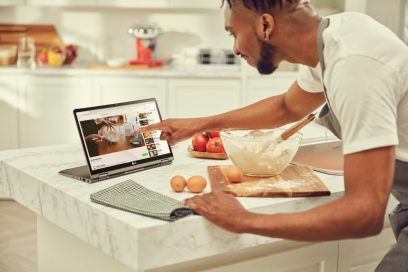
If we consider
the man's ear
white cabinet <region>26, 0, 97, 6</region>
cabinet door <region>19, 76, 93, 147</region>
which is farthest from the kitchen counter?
the man's ear

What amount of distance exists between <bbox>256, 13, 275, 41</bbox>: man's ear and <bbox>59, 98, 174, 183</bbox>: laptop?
1.85ft

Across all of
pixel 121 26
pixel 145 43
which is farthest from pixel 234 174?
pixel 121 26

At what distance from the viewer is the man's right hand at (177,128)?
7.22ft

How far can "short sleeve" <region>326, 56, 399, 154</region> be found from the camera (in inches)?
58.2

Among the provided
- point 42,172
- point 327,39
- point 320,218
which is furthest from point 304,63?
point 42,172

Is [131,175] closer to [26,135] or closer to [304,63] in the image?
[304,63]

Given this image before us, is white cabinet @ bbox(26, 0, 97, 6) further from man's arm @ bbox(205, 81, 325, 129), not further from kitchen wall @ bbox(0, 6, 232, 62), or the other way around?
man's arm @ bbox(205, 81, 325, 129)

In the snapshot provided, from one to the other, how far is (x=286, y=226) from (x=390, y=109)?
0.34 m

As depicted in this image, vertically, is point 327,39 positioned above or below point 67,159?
above

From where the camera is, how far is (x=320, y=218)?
1527 millimetres

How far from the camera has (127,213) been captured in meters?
1.68

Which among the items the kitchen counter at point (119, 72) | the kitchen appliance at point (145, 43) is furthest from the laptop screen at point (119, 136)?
the kitchen appliance at point (145, 43)

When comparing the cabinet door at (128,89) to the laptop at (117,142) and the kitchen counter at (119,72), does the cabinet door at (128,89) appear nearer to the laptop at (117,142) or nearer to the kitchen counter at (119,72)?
the kitchen counter at (119,72)

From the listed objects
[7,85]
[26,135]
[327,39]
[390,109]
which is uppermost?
[327,39]
